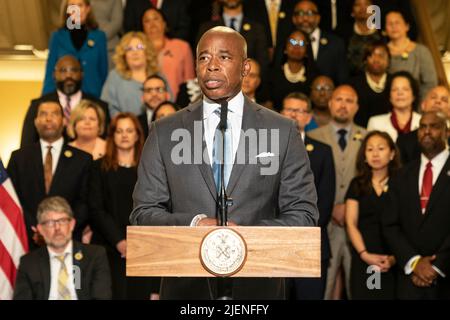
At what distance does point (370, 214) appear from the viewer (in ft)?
19.6

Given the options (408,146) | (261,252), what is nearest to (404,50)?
(408,146)

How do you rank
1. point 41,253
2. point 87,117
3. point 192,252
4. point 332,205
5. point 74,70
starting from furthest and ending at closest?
point 74,70 → point 87,117 → point 332,205 → point 41,253 → point 192,252

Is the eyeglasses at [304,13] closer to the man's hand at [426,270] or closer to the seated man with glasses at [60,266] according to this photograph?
the man's hand at [426,270]

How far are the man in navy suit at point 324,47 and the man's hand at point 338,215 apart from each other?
135 cm

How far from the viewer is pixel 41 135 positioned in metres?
5.94

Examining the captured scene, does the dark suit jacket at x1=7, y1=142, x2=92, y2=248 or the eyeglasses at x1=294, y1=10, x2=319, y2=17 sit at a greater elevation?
the eyeglasses at x1=294, y1=10, x2=319, y2=17

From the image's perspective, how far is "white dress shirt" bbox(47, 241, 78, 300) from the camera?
5.22 metres

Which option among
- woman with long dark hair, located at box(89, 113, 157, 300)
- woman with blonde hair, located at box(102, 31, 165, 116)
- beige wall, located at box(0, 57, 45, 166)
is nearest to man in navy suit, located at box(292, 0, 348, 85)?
woman with blonde hair, located at box(102, 31, 165, 116)

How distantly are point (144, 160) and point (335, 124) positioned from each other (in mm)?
3526

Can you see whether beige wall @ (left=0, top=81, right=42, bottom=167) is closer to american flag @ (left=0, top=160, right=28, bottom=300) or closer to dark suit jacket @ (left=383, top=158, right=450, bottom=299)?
american flag @ (left=0, top=160, right=28, bottom=300)

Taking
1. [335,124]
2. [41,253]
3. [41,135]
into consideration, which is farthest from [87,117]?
[335,124]
